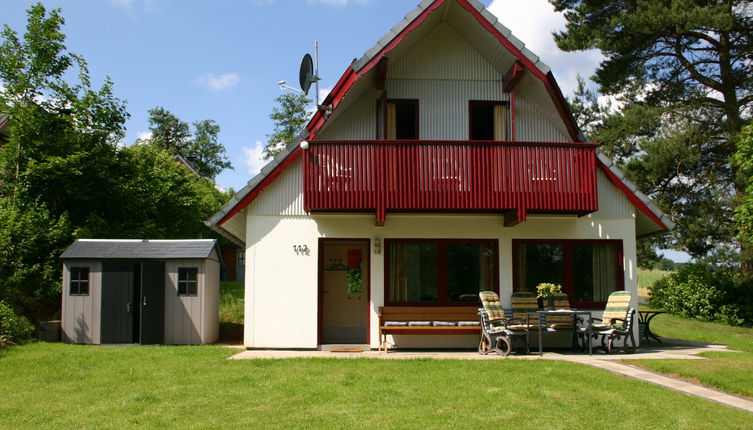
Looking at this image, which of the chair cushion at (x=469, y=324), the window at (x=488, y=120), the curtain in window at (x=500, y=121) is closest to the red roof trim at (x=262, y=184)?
the window at (x=488, y=120)

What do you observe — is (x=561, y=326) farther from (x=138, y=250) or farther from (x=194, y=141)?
(x=194, y=141)

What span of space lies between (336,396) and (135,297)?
24.2ft

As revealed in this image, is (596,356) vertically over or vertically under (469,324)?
under

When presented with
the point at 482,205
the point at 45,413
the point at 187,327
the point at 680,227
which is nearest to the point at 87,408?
the point at 45,413

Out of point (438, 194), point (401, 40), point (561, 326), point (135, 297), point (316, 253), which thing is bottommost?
point (561, 326)

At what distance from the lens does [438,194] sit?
1290 cm

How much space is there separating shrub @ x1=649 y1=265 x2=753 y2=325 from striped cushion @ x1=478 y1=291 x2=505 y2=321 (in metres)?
12.0

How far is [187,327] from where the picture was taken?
13828 mm

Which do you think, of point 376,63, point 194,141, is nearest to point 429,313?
point 376,63

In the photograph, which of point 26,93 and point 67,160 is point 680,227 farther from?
point 26,93

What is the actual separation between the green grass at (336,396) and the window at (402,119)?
209 inches

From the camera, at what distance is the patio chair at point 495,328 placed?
12.4m

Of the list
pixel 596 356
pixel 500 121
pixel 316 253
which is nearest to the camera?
pixel 596 356

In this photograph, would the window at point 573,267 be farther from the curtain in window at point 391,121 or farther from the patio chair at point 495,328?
the curtain in window at point 391,121
